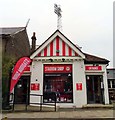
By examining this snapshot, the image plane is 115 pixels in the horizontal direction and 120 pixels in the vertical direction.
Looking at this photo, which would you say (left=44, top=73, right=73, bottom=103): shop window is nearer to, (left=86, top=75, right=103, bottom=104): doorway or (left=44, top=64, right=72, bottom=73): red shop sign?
(left=44, top=64, right=72, bottom=73): red shop sign

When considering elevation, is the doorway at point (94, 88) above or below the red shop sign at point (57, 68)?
below

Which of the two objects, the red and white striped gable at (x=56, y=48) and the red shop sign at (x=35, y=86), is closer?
the red shop sign at (x=35, y=86)

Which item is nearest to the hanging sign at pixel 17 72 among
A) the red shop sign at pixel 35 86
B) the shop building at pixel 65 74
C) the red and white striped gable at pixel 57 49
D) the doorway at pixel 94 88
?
the shop building at pixel 65 74

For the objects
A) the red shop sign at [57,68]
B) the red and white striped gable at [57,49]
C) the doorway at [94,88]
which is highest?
the red and white striped gable at [57,49]

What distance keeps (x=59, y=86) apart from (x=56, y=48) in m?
3.07

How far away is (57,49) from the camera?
64.7 feet

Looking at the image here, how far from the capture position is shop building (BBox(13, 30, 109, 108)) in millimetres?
19078

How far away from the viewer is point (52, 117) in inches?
489

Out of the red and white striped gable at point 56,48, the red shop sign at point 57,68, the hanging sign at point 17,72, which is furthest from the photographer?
the red and white striped gable at point 56,48

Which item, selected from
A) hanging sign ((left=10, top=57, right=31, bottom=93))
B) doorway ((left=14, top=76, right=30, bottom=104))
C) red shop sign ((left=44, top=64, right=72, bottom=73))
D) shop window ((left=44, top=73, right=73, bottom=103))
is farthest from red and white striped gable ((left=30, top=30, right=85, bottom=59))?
hanging sign ((left=10, top=57, right=31, bottom=93))

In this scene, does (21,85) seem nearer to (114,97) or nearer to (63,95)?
(63,95)

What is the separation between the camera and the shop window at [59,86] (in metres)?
19.1

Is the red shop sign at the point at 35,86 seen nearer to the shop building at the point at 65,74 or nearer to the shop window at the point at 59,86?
the shop building at the point at 65,74

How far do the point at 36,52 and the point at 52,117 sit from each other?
8035mm
